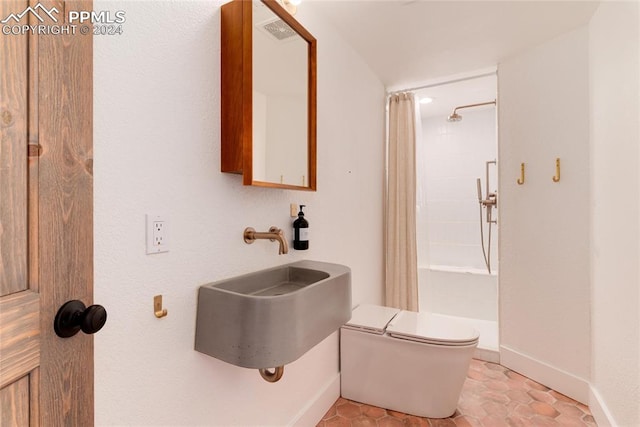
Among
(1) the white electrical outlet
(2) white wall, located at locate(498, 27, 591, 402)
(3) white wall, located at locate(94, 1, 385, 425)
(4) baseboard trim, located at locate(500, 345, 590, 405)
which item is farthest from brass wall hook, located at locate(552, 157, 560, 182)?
(1) the white electrical outlet

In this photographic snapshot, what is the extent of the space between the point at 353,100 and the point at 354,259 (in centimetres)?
114

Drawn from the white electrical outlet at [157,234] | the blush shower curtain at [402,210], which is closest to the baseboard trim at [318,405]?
the blush shower curtain at [402,210]

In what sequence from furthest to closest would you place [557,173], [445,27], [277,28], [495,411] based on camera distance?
[557,173] < [445,27] < [495,411] < [277,28]

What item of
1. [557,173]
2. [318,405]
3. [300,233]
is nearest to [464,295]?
[557,173]

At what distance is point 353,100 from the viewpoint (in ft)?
7.36

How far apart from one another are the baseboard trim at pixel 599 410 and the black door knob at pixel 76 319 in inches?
89.0

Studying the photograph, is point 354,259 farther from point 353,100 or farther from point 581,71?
point 581,71

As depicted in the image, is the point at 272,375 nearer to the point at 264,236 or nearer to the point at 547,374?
the point at 264,236

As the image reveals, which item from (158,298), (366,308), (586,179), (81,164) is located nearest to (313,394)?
(366,308)

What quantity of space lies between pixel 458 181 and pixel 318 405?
300 cm

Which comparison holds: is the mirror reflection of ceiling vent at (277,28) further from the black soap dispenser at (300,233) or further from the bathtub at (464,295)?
the bathtub at (464,295)

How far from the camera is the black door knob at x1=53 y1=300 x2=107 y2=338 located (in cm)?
62

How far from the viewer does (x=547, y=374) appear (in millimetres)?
2117

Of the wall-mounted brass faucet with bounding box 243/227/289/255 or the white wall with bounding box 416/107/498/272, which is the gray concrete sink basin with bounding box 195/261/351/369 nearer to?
the wall-mounted brass faucet with bounding box 243/227/289/255
